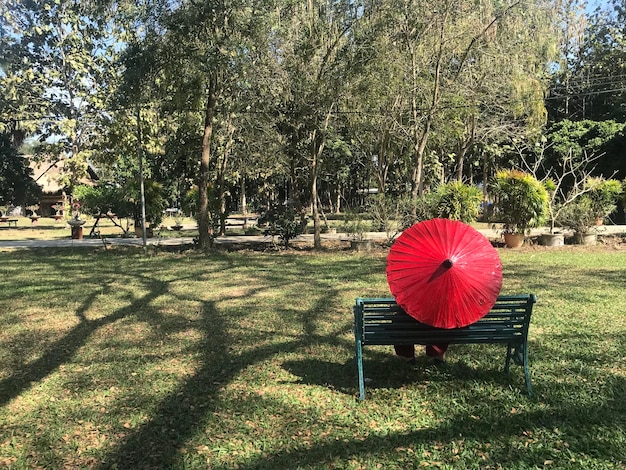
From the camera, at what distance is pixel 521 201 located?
13445 millimetres

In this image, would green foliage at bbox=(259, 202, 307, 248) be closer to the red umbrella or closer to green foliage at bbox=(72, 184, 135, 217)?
green foliage at bbox=(72, 184, 135, 217)

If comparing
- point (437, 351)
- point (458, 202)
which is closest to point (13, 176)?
point (458, 202)

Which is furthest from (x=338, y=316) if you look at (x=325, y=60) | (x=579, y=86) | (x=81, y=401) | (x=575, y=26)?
(x=575, y=26)

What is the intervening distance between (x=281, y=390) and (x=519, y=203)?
1127 cm

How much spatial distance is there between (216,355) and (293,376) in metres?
0.97

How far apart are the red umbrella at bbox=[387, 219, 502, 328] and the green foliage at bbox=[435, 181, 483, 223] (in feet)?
32.5

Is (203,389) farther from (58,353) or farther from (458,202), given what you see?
(458,202)

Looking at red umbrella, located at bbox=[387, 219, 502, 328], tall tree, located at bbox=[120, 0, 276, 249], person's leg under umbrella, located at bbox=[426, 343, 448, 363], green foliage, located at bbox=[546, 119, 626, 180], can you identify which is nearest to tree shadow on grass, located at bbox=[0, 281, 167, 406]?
red umbrella, located at bbox=[387, 219, 502, 328]

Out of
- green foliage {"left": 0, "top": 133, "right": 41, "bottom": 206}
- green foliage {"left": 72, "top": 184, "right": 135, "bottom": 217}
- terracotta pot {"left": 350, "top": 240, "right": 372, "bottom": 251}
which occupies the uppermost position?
green foliage {"left": 0, "top": 133, "right": 41, "bottom": 206}

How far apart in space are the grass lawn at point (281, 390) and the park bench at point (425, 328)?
43cm

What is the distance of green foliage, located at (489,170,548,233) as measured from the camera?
13.4m

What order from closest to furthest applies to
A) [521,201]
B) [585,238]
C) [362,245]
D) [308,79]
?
[308,79]
[521,201]
[362,245]
[585,238]

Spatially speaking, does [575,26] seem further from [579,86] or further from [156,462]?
[156,462]

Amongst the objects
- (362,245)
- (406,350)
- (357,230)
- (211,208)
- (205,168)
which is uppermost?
(205,168)
